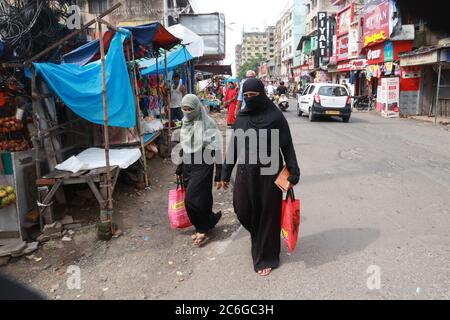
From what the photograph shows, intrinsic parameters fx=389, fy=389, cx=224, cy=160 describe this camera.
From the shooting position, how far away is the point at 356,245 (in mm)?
4141

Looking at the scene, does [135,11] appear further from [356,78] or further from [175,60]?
[356,78]

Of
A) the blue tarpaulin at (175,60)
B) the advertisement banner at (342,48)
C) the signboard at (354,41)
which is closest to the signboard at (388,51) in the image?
the signboard at (354,41)

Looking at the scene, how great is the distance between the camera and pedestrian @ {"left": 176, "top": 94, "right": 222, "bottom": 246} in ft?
14.5

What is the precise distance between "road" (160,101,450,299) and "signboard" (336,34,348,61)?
78.1 ft

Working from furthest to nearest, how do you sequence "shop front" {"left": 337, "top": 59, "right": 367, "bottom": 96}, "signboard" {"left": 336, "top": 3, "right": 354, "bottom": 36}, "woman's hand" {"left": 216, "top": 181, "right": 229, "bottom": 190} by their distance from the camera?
"signboard" {"left": 336, "top": 3, "right": 354, "bottom": 36}, "shop front" {"left": 337, "top": 59, "right": 367, "bottom": 96}, "woman's hand" {"left": 216, "top": 181, "right": 229, "bottom": 190}

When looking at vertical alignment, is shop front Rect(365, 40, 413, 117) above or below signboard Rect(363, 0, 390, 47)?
below

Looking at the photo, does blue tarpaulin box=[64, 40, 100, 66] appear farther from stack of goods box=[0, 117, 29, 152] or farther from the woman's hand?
the woman's hand

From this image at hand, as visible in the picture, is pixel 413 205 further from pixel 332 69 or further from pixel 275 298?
pixel 332 69

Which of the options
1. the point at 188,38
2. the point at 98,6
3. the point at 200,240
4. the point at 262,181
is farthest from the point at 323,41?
the point at 262,181

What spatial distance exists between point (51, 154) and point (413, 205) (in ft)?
16.6

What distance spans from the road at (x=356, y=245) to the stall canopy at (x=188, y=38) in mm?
5134

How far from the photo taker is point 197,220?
444 centimetres

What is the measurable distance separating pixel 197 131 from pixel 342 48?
29089mm

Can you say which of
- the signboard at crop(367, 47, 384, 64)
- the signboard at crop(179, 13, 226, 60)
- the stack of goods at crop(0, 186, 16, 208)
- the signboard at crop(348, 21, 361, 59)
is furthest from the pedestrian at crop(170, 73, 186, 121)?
the signboard at crop(348, 21, 361, 59)
